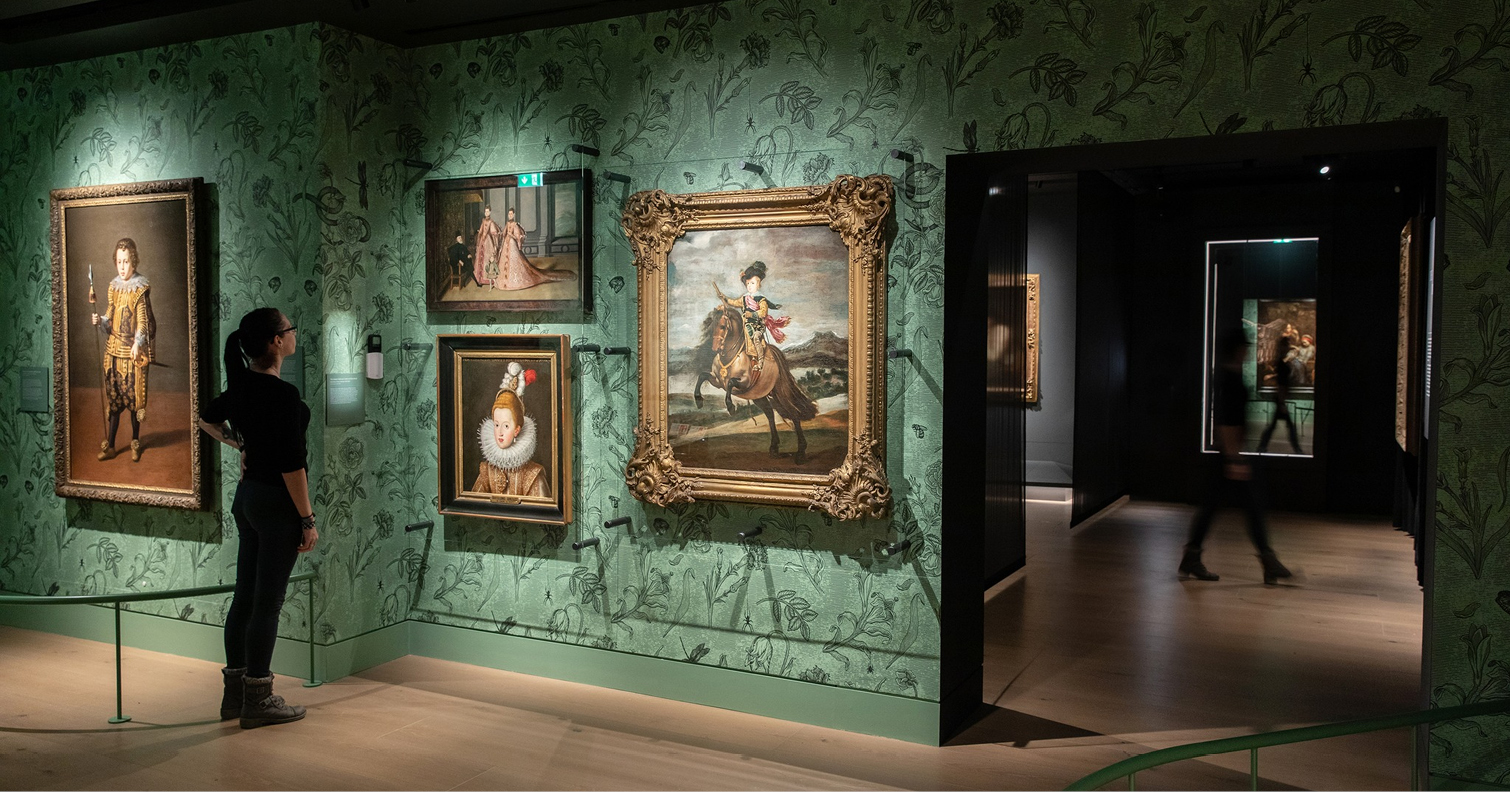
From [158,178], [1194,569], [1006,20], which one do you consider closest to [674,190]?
[1006,20]

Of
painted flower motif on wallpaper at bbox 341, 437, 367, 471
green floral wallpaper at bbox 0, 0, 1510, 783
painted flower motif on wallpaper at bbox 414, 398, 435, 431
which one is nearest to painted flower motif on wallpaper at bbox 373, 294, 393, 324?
green floral wallpaper at bbox 0, 0, 1510, 783

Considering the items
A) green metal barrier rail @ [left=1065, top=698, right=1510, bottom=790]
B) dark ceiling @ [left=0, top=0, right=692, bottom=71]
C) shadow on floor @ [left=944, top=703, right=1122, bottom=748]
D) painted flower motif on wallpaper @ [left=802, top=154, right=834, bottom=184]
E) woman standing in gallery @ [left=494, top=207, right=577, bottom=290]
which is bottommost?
shadow on floor @ [left=944, top=703, right=1122, bottom=748]

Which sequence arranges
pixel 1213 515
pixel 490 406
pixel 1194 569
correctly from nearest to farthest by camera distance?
pixel 490 406 → pixel 1194 569 → pixel 1213 515

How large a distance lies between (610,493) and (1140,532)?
616cm

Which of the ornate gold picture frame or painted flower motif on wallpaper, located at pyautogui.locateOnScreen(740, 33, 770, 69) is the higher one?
painted flower motif on wallpaper, located at pyautogui.locateOnScreen(740, 33, 770, 69)

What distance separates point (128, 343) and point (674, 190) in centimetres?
315

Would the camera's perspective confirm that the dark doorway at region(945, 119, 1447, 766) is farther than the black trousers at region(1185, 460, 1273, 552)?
Yes

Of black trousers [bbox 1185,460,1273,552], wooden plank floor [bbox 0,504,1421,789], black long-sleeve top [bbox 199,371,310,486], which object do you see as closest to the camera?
wooden plank floor [bbox 0,504,1421,789]

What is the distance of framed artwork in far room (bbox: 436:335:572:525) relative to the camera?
5.12m

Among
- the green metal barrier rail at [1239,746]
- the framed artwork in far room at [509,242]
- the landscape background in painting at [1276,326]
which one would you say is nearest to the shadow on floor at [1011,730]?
the green metal barrier rail at [1239,746]

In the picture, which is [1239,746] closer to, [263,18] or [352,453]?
[352,453]

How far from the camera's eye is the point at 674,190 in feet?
15.8

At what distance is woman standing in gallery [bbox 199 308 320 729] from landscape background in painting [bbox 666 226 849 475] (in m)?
1.58

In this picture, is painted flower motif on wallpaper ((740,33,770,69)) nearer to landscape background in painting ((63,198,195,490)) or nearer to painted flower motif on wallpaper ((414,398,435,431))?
painted flower motif on wallpaper ((414,398,435,431))
